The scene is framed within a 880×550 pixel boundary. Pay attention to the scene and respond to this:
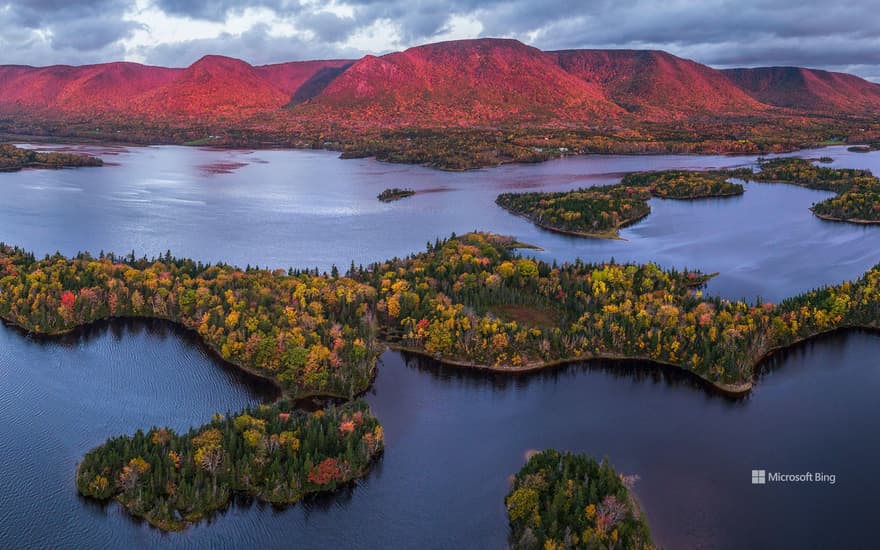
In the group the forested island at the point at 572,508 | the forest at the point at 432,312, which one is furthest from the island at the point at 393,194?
the forested island at the point at 572,508

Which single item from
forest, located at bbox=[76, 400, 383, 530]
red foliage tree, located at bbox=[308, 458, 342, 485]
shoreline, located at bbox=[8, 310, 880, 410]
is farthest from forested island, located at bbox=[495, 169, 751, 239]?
red foliage tree, located at bbox=[308, 458, 342, 485]

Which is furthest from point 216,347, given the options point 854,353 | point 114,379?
point 854,353

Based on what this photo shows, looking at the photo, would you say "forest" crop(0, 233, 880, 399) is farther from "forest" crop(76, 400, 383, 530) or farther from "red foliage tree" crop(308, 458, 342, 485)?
"red foliage tree" crop(308, 458, 342, 485)

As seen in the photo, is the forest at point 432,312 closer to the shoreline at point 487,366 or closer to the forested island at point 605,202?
the shoreline at point 487,366

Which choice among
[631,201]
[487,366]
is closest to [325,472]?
[487,366]

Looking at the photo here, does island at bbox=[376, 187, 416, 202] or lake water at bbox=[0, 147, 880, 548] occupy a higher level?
island at bbox=[376, 187, 416, 202]

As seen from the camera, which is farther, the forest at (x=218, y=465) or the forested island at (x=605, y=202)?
the forested island at (x=605, y=202)

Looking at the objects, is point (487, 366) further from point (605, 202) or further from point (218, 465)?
point (605, 202)
